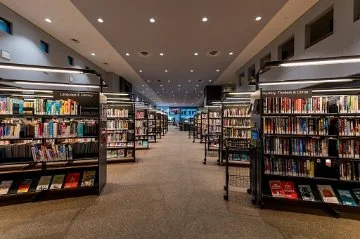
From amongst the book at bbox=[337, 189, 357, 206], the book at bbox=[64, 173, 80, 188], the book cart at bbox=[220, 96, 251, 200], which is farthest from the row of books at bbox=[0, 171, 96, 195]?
the book at bbox=[337, 189, 357, 206]

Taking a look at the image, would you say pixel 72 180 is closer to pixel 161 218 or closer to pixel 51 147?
pixel 51 147

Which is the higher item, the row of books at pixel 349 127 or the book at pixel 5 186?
the row of books at pixel 349 127

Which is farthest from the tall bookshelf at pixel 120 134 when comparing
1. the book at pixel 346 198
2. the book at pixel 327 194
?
the book at pixel 346 198

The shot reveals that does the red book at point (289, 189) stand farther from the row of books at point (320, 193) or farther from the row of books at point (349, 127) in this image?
the row of books at point (349, 127)

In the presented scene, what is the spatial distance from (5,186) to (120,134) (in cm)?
411

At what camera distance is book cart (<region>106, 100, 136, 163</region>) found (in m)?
7.83

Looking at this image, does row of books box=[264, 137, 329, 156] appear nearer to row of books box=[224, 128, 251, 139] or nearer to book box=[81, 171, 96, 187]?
row of books box=[224, 128, 251, 139]

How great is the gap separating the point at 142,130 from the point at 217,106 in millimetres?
4078

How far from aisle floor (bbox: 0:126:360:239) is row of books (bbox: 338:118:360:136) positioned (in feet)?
4.74

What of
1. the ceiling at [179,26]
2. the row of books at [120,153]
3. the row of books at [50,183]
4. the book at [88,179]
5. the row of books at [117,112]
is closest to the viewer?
the row of books at [50,183]

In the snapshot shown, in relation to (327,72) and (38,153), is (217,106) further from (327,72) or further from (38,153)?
(38,153)

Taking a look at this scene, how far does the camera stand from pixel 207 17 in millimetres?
6230

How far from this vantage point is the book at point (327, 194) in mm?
3676

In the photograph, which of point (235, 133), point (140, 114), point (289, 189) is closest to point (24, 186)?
point (289, 189)
